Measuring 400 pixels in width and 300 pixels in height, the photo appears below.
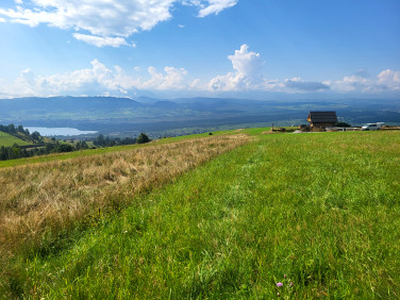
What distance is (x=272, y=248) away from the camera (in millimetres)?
2984

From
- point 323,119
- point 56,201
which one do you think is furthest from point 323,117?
point 56,201

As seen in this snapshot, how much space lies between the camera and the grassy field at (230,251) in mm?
2340

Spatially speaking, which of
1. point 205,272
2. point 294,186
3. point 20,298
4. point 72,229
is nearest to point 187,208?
point 205,272

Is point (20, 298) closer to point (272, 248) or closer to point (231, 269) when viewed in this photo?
point (231, 269)

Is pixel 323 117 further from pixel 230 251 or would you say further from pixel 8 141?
pixel 8 141

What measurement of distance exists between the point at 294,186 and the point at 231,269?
4.19 meters

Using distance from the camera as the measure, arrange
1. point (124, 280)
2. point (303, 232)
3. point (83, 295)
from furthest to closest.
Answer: point (303, 232)
point (124, 280)
point (83, 295)

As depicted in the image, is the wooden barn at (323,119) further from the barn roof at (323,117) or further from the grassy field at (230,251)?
the grassy field at (230,251)

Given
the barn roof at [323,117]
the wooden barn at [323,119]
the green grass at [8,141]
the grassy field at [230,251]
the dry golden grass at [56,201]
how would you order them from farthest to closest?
the green grass at [8,141] → the barn roof at [323,117] → the wooden barn at [323,119] → the dry golden grass at [56,201] → the grassy field at [230,251]

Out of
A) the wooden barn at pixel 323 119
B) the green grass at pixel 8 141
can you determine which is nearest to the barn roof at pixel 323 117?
the wooden barn at pixel 323 119

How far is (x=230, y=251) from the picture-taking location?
2.91 metres

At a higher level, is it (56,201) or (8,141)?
(56,201)

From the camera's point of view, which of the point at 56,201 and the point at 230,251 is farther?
the point at 56,201

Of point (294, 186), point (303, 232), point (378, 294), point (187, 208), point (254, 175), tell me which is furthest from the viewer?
point (254, 175)
